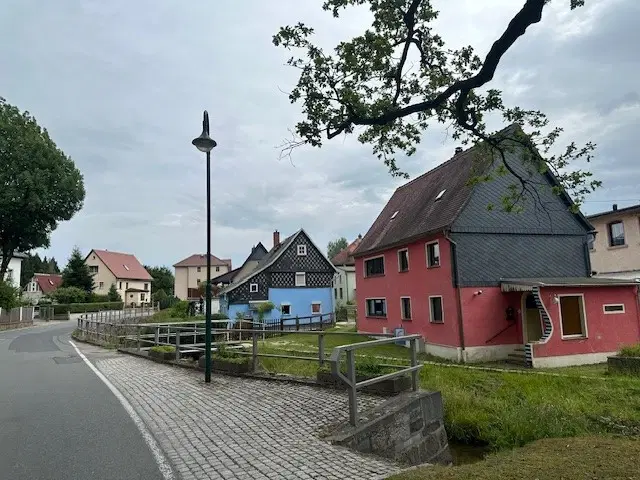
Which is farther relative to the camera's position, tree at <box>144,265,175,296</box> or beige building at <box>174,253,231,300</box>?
tree at <box>144,265,175,296</box>

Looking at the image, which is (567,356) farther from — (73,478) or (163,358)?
(73,478)

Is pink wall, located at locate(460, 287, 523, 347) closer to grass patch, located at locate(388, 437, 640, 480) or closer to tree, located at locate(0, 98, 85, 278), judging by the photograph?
grass patch, located at locate(388, 437, 640, 480)

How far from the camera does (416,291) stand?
2348 cm

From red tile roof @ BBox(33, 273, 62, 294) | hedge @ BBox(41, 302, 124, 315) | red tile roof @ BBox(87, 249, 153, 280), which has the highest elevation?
red tile roof @ BBox(87, 249, 153, 280)

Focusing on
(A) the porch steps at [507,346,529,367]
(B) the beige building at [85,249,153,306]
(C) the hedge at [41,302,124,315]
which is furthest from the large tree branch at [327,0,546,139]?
(B) the beige building at [85,249,153,306]

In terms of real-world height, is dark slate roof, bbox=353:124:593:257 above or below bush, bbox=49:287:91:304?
above

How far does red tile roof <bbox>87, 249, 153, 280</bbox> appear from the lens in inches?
3017

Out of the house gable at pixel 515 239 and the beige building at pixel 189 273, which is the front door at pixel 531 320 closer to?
the house gable at pixel 515 239

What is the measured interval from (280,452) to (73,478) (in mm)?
2094

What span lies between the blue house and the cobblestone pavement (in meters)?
30.6

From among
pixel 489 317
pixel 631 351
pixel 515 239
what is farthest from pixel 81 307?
pixel 631 351

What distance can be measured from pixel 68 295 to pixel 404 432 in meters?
58.7

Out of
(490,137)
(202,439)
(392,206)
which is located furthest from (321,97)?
(392,206)

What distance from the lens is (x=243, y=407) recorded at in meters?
7.54
